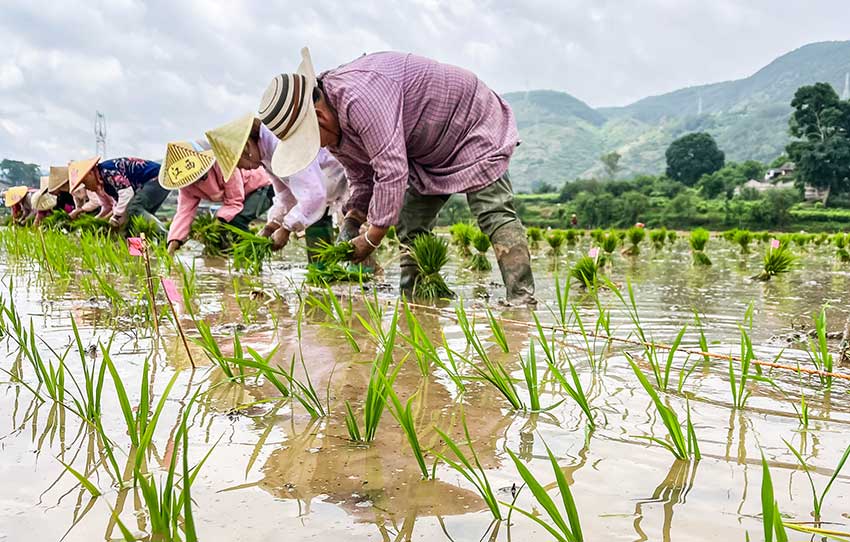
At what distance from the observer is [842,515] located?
0.95 m

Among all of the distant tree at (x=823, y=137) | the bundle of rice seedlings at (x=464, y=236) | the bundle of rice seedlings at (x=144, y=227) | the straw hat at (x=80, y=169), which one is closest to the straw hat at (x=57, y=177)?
the straw hat at (x=80, y=169)

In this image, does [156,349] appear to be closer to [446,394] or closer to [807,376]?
[446,394]

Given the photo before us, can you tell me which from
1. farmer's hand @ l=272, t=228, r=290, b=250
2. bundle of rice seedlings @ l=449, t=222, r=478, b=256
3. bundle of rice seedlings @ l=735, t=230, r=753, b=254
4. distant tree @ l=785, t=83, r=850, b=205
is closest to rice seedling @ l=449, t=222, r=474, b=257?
bundle of rice seedlings @ l=449, t=222, r=478, b=256

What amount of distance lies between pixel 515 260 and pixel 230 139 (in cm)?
176

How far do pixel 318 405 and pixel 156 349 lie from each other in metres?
0.89

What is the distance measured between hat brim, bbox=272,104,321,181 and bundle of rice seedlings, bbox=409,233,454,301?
0.83 m

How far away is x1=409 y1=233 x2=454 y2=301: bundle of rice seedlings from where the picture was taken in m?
3.42

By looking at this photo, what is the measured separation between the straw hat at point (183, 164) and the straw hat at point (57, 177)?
11.2 feet

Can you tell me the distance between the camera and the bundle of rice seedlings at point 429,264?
3424 mm

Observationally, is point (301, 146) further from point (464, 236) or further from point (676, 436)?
point (464, 236)

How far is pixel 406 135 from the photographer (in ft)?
9.98

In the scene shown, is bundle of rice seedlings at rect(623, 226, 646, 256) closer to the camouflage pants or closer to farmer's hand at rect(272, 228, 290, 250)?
farmer's hand at rect(272, 228, 290, 250)

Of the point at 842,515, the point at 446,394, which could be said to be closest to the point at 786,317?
the point at 446,394

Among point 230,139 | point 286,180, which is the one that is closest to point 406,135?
point 230,139
